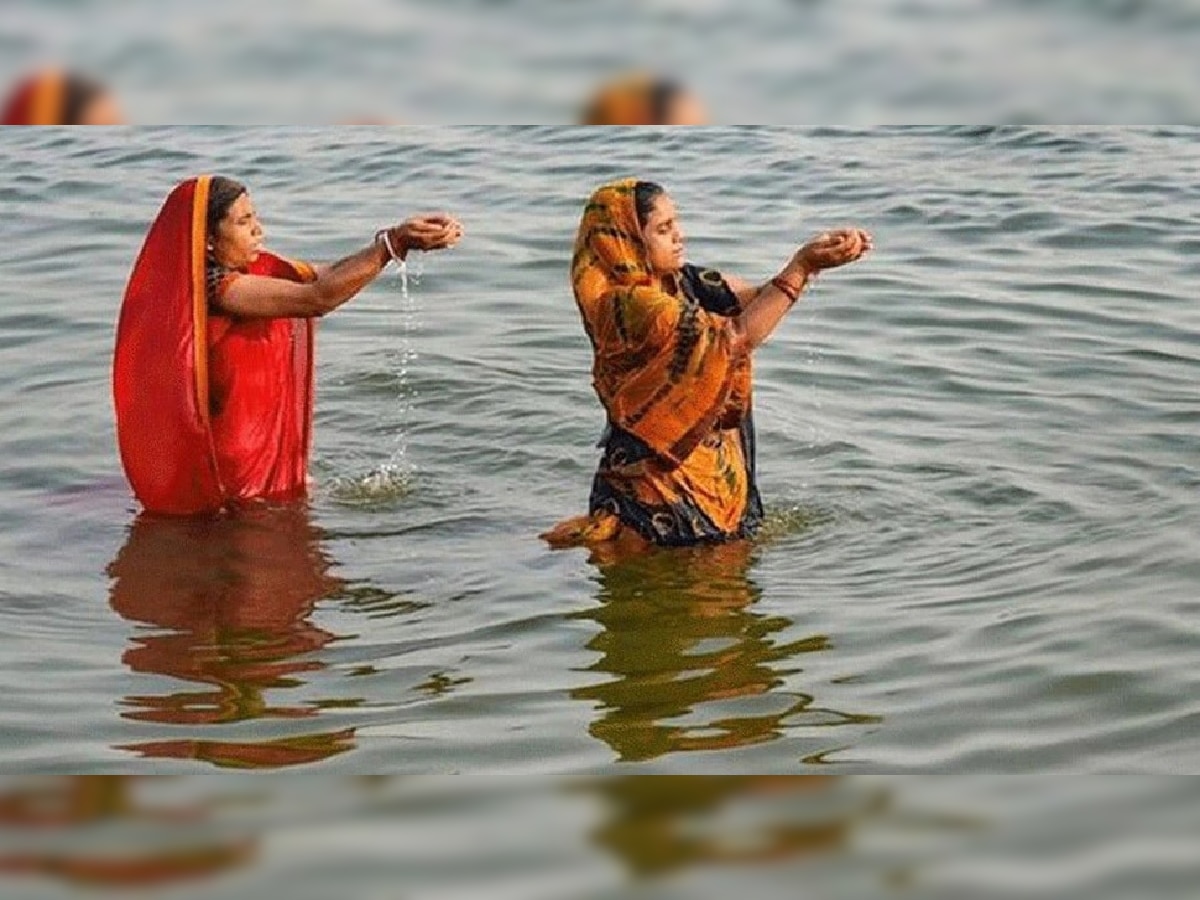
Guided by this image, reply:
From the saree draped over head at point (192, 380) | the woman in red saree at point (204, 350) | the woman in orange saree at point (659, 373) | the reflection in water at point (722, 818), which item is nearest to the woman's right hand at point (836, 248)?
the woman in orange saree at point (659, 373)

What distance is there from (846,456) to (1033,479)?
57 cm

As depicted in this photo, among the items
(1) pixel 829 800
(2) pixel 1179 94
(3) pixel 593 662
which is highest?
(2) pixel 1179 94

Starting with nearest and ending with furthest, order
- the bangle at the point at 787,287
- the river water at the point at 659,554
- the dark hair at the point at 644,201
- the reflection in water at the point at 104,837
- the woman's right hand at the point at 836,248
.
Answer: the reflection in water at the point at 104,837
the river water at the point at 659,554
the woman's right hand at the point at 836,248
the bangle at the point at 787,287
the dark hair at the point at 644,201

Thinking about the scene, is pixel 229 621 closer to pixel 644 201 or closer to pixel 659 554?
pixel 659 554

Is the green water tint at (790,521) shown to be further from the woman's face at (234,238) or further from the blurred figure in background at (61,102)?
the blurred figure in background at (61,102)

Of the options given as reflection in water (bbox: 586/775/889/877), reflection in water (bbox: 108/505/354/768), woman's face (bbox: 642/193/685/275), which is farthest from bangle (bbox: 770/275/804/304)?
reflection in water (bbox: 586/775/889/877)

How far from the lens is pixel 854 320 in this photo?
7.20 metres

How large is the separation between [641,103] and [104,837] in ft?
0.95

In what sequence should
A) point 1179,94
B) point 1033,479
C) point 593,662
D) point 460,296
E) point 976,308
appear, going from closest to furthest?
point 1179,94, point 593,662, point 1033,479, point 976,308, point 460,296

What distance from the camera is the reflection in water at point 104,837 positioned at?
58 cm

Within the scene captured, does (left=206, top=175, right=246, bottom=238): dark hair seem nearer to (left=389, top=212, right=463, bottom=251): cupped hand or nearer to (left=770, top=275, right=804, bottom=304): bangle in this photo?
(left=389, top=212, right=463, bottom=251): cupped hand

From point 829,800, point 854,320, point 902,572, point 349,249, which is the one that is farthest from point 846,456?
point 829,800

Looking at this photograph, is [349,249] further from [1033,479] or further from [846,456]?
[1033,479]

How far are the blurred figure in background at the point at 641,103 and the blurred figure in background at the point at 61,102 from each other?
0.12 metres
